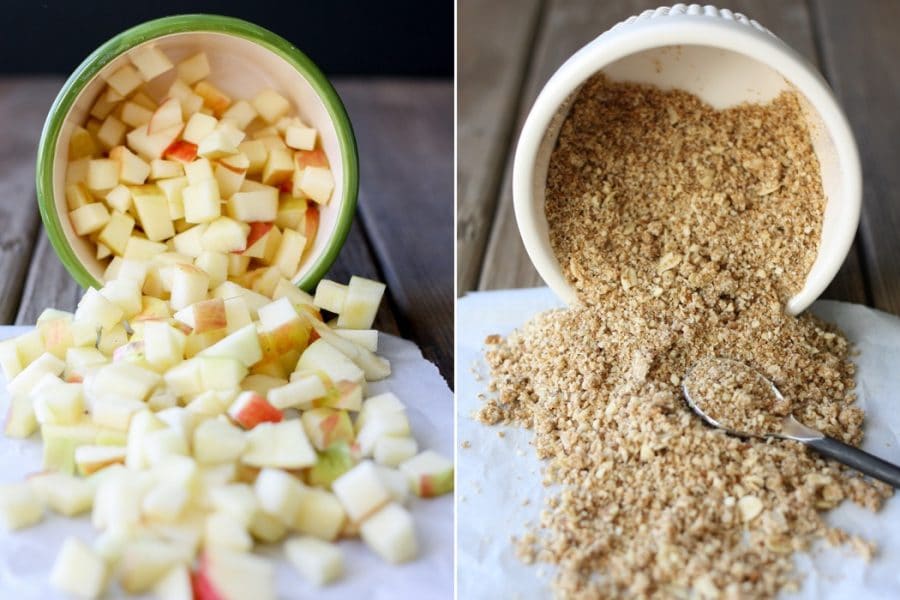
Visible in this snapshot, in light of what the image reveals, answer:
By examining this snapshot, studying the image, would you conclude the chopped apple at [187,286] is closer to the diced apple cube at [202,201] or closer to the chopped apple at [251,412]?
the diced apple cube at [202,201]

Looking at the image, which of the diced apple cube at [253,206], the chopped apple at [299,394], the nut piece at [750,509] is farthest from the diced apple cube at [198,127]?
the nut piece at [750,509]

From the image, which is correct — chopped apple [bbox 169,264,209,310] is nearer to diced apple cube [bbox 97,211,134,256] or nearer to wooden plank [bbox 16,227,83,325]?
diced apple cube [bbox 97,211,134,256]

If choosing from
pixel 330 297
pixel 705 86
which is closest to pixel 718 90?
pixel 705 86

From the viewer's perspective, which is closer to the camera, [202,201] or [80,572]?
[80,572]

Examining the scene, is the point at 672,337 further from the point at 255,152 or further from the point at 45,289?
the point at 45,289

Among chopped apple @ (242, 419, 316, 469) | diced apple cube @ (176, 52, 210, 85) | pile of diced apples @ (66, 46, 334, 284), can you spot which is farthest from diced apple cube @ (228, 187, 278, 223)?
chopped apple @ (242, 419, 316, 469)

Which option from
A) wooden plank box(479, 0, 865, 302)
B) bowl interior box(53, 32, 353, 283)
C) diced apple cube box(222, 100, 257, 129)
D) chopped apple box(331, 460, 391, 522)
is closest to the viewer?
chopped apple box(331, 460, 391, 522)

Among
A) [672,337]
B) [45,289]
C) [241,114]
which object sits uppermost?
[241,114]

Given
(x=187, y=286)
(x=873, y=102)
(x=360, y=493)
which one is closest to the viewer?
(x=360, y=493)
